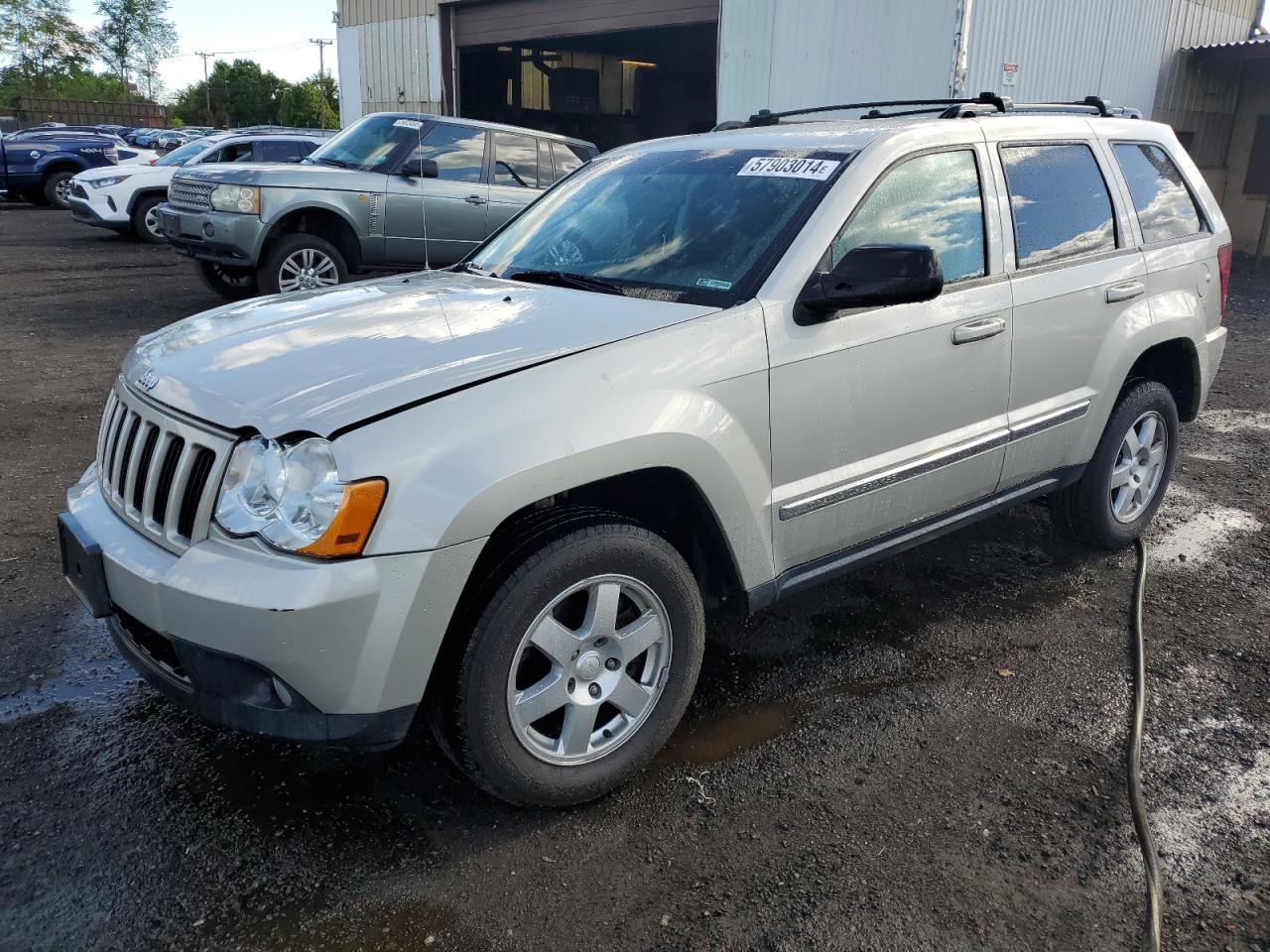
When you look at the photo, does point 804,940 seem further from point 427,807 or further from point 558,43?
point 558,43

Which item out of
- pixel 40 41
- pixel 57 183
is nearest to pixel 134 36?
pixel 40 41

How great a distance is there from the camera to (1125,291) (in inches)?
163

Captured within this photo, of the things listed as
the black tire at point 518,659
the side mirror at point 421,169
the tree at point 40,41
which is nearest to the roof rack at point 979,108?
the black tire at point 518,659

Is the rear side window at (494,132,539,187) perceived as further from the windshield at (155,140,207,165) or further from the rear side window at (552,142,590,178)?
the windshield at (155,140,207,165)

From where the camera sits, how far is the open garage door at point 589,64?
661 inches

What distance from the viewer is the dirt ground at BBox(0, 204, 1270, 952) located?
241 centimetres

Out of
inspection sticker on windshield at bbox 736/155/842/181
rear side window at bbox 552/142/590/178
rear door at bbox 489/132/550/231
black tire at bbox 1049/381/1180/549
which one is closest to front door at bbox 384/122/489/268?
rear door at bbox 489/132/550/231

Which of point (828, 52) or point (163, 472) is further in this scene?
point (828, 52)

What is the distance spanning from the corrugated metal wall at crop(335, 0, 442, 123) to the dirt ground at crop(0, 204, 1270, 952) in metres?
17.8

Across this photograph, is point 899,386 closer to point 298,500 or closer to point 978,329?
point 978,329

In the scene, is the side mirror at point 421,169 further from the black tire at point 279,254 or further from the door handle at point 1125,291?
the door handle at point 1125,291

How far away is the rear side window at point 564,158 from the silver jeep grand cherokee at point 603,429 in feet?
22.2

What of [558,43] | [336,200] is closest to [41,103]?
[558,43]

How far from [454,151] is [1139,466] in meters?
7.24
